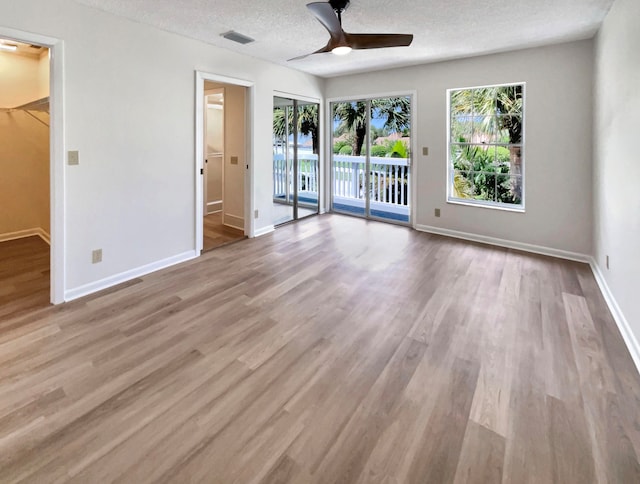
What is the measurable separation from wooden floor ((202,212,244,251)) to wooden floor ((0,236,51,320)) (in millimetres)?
1718

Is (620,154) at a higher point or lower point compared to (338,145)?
lower

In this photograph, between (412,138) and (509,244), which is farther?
(412,138)

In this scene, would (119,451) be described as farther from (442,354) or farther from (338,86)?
(338,86)

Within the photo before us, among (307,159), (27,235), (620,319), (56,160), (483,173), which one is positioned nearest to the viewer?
(620,319)

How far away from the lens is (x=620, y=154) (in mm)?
2816

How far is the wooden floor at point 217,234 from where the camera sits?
16.3 ft

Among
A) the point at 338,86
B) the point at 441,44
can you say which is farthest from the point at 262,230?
the point at 441,44

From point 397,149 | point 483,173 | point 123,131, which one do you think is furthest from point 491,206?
point 123,131

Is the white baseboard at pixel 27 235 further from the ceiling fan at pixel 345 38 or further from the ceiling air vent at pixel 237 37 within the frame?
the ceiling fan at pixel 345 38

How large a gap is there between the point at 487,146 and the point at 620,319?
9.82ft

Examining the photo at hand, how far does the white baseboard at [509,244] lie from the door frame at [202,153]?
260cm

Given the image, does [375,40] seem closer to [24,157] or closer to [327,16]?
[327,16]

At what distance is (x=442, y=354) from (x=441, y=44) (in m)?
3.65

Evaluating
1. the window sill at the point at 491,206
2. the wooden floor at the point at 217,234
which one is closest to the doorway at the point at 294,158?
the wooden floor at the point at 217,234
